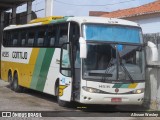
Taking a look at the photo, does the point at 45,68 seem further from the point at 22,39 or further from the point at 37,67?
the point at 22,39

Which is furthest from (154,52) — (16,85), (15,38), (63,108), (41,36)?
(15,38)

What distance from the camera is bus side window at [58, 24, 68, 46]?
48.3 ft

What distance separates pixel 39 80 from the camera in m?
17.2

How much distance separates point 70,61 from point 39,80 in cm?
356

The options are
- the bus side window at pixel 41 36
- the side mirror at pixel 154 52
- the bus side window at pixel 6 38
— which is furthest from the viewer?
the bus side window at pixel 6 38

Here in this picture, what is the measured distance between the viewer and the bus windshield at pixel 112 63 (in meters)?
13.2

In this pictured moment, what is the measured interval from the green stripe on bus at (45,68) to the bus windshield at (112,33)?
2.69m

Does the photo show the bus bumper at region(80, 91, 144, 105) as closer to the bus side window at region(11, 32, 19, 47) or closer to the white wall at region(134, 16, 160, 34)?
the bus side window at region(11, 32, 19, 47)

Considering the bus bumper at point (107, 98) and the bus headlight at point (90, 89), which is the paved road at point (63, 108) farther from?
the bus headlight at point (90, 89)

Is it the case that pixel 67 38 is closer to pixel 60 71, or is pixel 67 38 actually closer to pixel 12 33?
pixel 60 71

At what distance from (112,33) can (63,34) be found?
6.61ft

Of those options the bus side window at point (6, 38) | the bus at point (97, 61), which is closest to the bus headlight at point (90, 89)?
the bus at point (97, 61)

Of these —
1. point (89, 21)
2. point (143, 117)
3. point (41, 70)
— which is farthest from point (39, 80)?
point (143, 117)

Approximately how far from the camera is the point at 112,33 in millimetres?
13797
